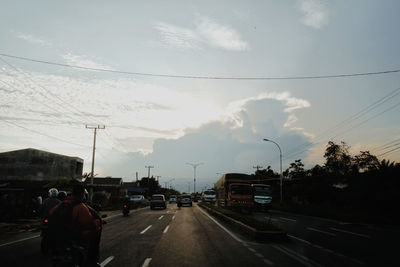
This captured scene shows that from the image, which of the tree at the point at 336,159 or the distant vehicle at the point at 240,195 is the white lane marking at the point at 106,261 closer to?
the distant vehicle at the point at 240,195

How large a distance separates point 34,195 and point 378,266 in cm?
2298

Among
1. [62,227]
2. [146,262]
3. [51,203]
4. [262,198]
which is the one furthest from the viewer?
[262,198]

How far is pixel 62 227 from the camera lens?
514 cm

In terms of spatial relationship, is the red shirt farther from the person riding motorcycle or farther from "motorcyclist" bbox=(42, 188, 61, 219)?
"motorcyclist" bbox=(42, 188, 61, 219)

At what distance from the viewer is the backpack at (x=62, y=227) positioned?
5.14m

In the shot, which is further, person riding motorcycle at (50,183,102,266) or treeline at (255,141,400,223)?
treeline at (255,141,400,223)

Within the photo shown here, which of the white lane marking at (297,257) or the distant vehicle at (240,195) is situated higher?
the distant vehicle at (240,195)

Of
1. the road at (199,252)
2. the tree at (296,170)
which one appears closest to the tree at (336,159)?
the tree at (296,170)

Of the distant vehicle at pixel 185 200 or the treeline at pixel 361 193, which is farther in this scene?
the distant vehicle at pixel 185 200

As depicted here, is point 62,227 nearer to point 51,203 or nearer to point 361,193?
point 51,203

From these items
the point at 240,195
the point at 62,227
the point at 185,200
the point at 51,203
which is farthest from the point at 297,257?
the point at 185,200

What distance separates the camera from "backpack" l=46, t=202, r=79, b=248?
5.14 metres

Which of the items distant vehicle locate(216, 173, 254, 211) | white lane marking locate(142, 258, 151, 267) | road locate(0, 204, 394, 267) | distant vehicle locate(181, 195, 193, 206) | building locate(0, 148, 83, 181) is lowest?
distant vehicle locate(181, 195, 193, 206)

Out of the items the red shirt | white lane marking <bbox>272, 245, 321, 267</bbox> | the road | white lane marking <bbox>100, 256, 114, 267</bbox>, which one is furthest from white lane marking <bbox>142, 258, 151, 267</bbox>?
white lane marking <bbox>272, 245, 321, 267</bbox>
